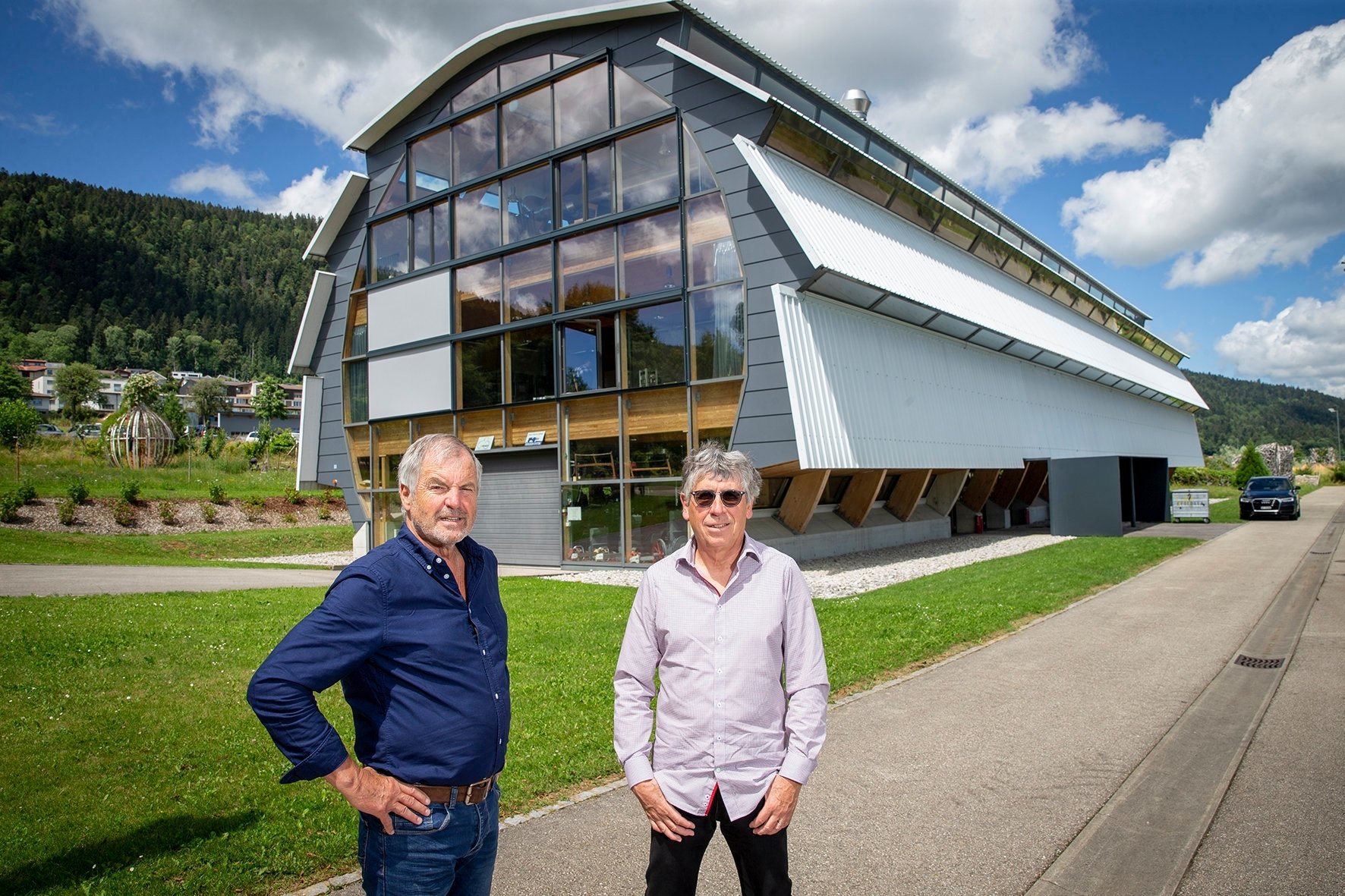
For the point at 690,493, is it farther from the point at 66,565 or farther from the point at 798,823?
the point at 66,565

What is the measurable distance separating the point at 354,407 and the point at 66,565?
8877mm

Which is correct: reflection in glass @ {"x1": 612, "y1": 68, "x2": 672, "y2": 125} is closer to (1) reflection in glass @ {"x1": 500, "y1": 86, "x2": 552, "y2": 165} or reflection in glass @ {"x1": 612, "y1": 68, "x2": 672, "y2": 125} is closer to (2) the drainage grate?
(1) reflection in glass @ {"x1": 500, "y1": 86, "x2": 552, "y2": 165}

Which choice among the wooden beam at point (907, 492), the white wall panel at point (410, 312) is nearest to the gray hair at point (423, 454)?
the white wall panel at point (410, 312)

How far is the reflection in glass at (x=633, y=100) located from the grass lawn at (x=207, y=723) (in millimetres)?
11474

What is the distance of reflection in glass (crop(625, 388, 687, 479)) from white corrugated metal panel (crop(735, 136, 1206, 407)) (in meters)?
4.41

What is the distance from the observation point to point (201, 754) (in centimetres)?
547

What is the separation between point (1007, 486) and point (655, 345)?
1875cm

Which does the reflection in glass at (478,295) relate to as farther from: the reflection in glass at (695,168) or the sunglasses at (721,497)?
the sunglasses at (721,497)

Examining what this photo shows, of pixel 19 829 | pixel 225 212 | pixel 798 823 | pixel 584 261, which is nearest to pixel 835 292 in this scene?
pixel 584 261

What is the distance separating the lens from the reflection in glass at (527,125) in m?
19.9

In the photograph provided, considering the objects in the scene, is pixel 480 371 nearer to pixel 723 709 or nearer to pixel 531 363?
pixel 531 363

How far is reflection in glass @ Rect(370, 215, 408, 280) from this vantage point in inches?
912

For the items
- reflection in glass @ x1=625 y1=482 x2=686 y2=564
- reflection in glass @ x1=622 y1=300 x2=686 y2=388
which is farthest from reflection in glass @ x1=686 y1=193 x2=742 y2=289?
reflection in glass @ x1=625 y1=482 x2=686 y2=564

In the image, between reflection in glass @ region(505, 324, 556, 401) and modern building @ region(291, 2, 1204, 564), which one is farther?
reflection in glass @ region(505, 324, 556, 401)
